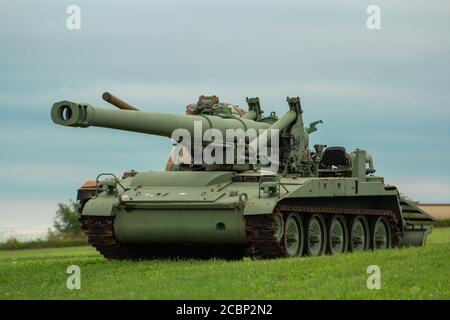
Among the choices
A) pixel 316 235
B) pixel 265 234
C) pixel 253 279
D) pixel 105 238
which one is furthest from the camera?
pixel 316 235

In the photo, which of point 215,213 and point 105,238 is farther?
point 105,238

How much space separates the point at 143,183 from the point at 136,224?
132cm

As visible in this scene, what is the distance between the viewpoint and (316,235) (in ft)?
84.7

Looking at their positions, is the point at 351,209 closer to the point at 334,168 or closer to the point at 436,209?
the point at 334,168

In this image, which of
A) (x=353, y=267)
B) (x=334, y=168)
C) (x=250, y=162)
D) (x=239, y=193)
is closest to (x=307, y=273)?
(x=353, y=267)

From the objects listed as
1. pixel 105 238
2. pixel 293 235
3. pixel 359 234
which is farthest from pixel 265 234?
pixel 359 234

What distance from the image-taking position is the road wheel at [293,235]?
24.4 metres

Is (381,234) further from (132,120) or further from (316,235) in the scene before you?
(132,120)

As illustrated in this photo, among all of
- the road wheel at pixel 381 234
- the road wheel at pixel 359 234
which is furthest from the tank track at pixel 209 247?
the road wheel at pixel 381 234

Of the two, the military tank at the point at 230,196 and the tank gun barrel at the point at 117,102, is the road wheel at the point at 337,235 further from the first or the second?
the tank gun barrel at the point at 117,102

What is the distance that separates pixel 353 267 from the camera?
2005 cm

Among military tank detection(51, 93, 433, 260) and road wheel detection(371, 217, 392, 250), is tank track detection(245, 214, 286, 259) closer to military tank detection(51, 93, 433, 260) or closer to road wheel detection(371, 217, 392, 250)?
military tank detection(51, 93, 433, 260)

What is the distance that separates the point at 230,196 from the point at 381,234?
6.93 m

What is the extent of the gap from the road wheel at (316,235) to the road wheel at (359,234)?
1483 mm
